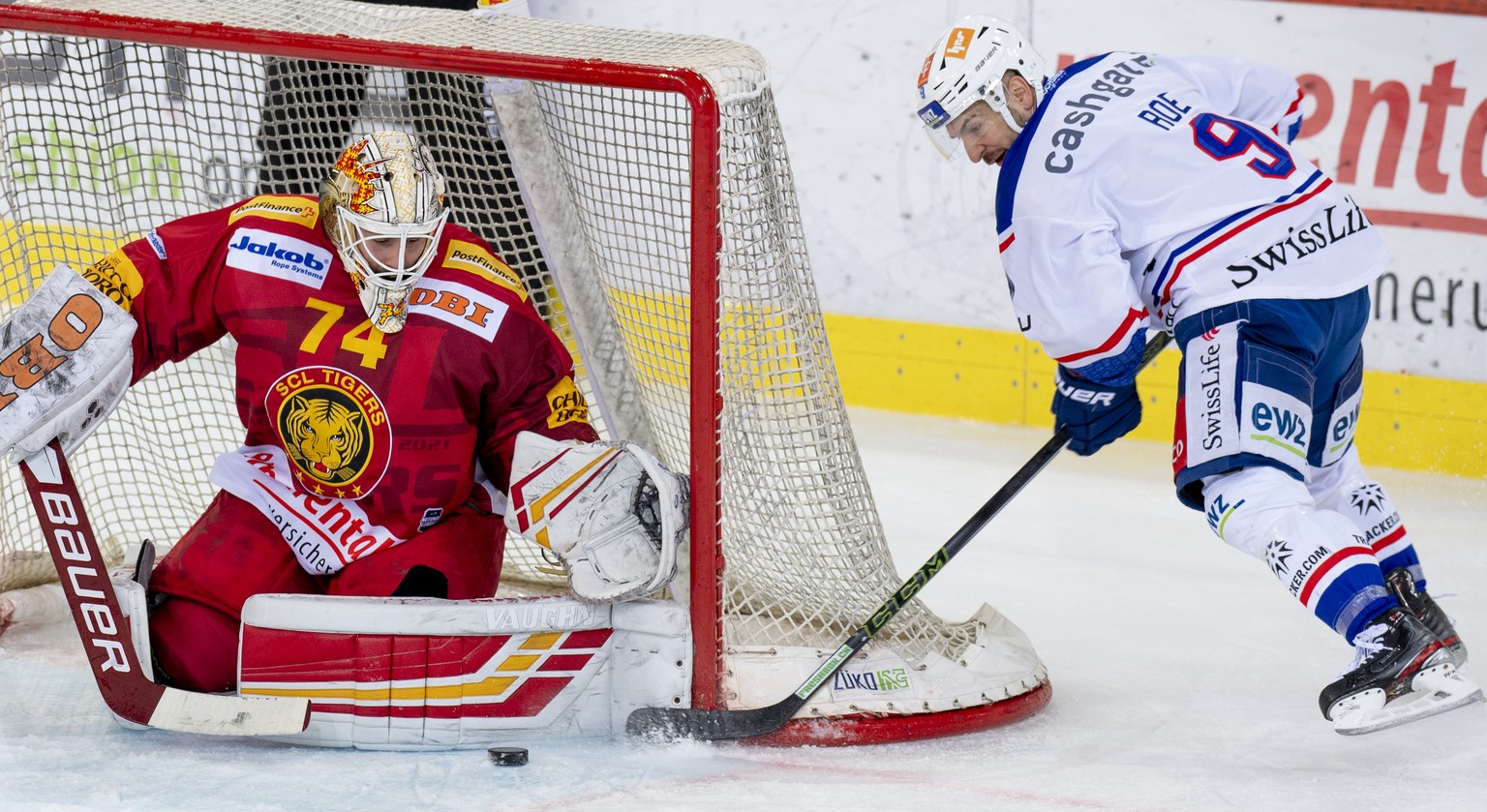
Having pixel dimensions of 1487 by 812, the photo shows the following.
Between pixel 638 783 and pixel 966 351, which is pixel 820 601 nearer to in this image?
pixel 638 783

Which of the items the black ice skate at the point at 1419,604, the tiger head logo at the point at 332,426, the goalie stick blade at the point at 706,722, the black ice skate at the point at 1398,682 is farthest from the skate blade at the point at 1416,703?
the tiger head logo at the point at 332,426

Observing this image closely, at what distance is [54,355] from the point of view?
2328 mm

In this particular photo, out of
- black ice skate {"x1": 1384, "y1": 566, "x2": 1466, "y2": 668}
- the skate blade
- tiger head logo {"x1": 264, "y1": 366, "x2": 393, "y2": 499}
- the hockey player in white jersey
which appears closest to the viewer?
the skate blade

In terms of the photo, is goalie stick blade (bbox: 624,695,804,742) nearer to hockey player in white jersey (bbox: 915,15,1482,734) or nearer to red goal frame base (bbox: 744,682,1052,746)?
red goal frame base (bbox: 744,682,1052,746)

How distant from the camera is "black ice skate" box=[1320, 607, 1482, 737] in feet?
7.04

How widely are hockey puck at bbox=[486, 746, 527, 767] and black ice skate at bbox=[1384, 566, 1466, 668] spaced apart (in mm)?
1272

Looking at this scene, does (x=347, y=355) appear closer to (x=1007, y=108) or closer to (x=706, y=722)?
(x=706, y=722)

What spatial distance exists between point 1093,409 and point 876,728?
55 centimetres

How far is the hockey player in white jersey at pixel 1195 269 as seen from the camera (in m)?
2.26

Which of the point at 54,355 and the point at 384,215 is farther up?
the point at 384,215

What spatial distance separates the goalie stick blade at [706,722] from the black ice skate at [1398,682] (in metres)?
0.74

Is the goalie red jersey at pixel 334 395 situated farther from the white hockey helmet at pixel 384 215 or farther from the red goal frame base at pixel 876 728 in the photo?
the red goal frame base at pixel 876 728

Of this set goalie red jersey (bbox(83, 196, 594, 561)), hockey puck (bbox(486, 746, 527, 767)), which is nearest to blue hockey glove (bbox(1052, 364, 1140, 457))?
goalie red jersey (bbox(83, 196, 594, 561))

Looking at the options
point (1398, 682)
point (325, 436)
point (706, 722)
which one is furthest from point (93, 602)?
point (1398, 682)
